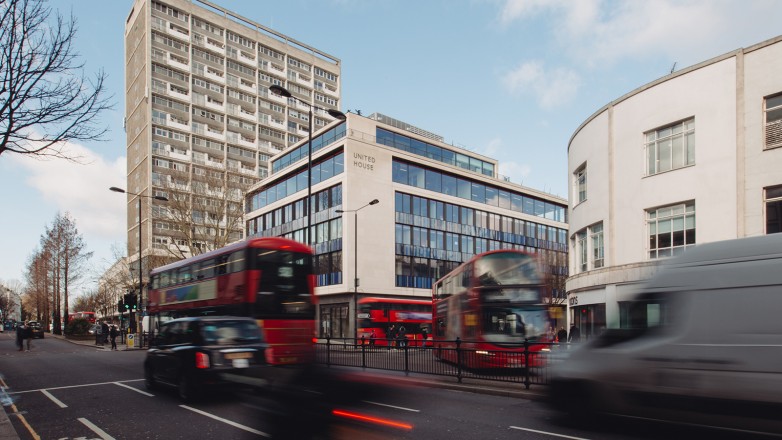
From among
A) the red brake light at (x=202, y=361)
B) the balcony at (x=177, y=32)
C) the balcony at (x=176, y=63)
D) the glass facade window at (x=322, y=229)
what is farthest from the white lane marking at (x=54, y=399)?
the balcony at (x=177, y=32)

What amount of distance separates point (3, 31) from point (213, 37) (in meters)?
79.2

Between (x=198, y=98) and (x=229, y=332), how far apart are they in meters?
76.1

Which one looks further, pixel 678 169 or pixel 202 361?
pixel 678 169

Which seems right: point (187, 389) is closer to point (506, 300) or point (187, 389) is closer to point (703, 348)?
point (703, 348)

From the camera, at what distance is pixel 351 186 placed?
43.1 meters

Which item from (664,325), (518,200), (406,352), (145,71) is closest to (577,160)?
(406,352)

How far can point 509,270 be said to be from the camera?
1518 cm

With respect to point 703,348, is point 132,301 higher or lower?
lower

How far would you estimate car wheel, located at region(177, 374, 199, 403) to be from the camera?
9625 mm

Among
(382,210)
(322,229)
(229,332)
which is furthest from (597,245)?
(322,229)

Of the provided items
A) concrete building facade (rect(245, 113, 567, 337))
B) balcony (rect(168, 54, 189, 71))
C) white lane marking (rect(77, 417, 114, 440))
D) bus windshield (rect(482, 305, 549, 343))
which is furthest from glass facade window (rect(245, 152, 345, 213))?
white lane marking (rect(77, 417, 114, 440))

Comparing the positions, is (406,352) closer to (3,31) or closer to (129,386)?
(129,386)

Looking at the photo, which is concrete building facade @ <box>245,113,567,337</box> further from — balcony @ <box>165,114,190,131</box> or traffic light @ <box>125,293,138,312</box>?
balcony @ <box>165,114,190,131</box>

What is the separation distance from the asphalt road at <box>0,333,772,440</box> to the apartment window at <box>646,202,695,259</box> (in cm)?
1306
